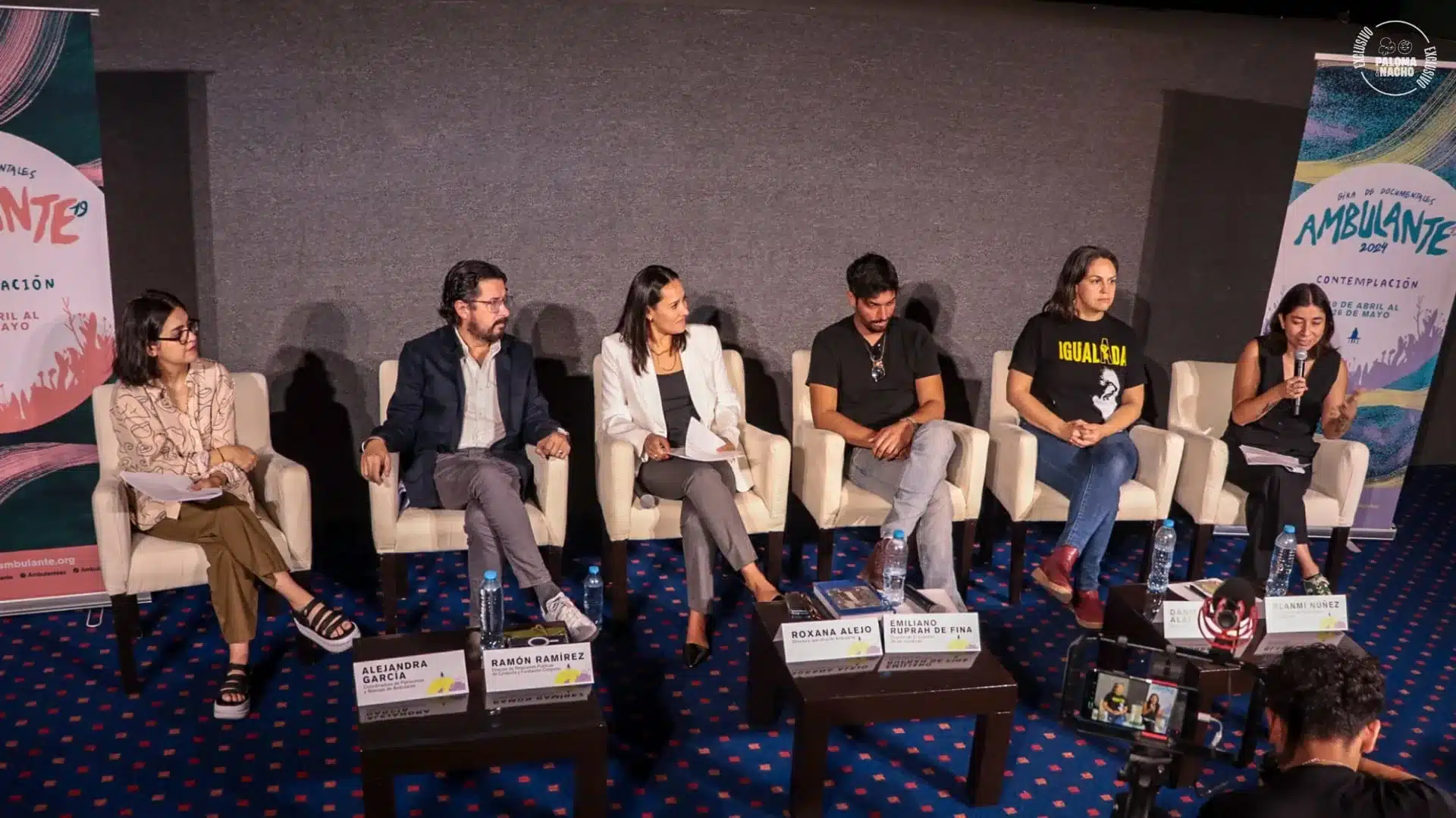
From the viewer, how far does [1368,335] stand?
16.1 ft

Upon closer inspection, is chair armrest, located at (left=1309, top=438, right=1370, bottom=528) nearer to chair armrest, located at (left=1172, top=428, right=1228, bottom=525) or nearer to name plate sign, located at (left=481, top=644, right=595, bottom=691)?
chair armrest, located at (left=1172, top=428, right=1228, bottom=525)

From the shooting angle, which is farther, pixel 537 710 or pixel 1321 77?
pixel 1321 77

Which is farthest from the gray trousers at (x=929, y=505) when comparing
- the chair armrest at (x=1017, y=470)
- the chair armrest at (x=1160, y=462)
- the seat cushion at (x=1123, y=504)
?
the chair armrest at (x=1160, y=462)

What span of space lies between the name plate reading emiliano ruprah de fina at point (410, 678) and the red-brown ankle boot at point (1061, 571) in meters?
2.26

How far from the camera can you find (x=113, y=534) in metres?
3.37

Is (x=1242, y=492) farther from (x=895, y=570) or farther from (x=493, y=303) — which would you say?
(x=493, y=303)

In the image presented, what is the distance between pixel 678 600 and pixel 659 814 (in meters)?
1.31

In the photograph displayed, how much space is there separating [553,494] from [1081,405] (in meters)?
1.90

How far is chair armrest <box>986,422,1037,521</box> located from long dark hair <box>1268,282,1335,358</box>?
3.11 feet

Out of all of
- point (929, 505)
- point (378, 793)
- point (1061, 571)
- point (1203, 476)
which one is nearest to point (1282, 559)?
point (1203, 476)

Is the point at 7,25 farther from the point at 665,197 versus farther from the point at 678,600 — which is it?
the point at 678,600

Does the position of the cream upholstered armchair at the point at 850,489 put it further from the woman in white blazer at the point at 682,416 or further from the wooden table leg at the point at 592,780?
the wooden table leg at the point at 592,780

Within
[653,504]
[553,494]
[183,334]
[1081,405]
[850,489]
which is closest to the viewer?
[183,334]

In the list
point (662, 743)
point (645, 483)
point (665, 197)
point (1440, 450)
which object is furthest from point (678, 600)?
point (1440, 450)
